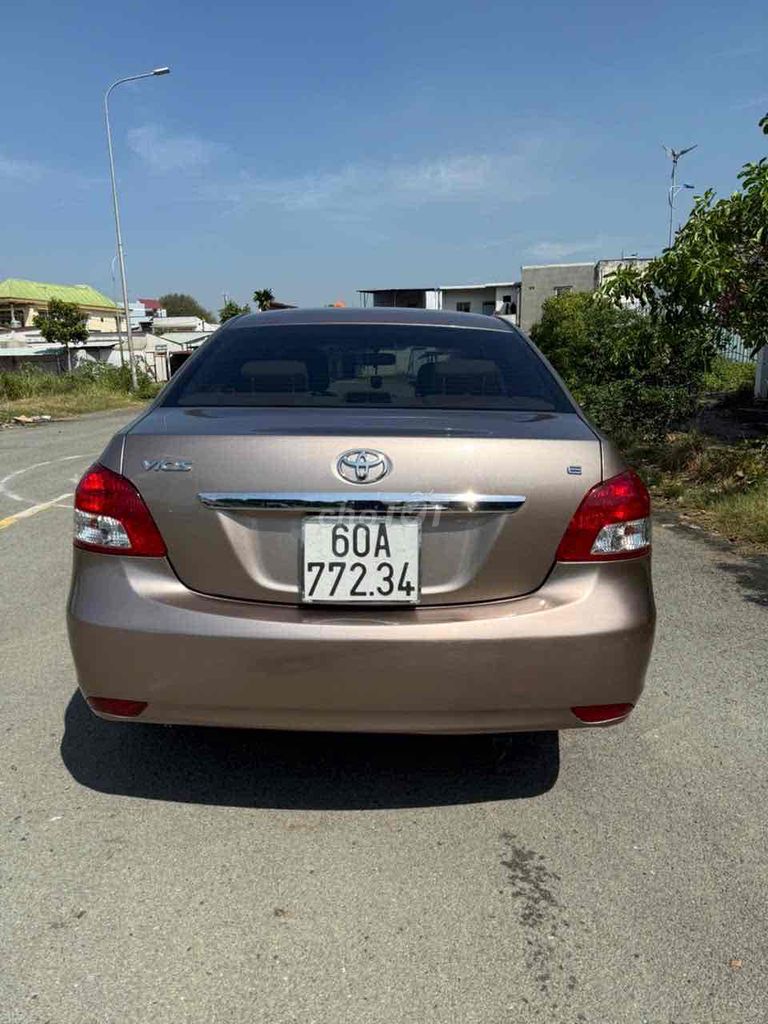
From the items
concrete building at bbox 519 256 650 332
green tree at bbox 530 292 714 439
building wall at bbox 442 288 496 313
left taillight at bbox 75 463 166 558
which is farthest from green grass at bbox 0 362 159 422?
building wall at bbox 442 288 496 313

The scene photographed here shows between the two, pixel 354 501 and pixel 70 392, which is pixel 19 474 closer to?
pixel 354 501

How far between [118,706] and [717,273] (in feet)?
19.4

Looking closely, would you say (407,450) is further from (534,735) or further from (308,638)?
(534,735)

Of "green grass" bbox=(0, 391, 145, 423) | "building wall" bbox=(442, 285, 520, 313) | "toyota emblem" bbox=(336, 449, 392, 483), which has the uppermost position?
"building wall" bbox=(442, 285, 520, 313)

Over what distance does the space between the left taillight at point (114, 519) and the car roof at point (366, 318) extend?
3.90ft

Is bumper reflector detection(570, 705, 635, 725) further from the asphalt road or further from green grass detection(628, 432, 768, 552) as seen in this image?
green grass detection(628, 432, 768, 552)

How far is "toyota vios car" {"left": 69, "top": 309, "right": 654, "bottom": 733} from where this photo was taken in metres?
2.10

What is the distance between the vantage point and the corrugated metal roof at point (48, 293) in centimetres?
7088

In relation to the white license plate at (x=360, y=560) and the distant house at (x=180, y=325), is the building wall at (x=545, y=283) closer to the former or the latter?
the distant house at (x=180, y=325)

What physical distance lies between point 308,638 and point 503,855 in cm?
86

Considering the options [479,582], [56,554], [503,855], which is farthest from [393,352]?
[56,554]

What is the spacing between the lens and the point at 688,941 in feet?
6.36

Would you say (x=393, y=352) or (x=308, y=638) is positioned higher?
(x=393, y=352)

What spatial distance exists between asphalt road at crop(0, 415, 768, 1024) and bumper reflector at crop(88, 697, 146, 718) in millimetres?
378
